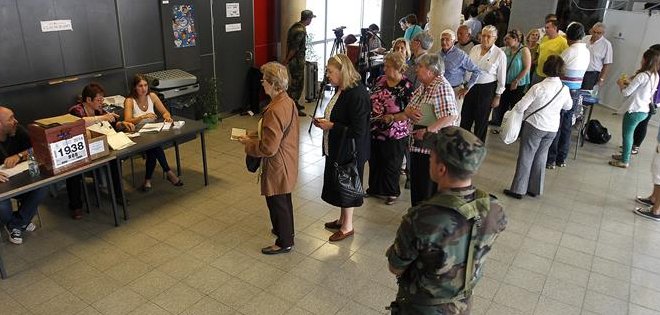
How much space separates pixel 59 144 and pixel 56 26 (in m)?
1.93

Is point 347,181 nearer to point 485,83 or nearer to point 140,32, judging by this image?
point 485,83

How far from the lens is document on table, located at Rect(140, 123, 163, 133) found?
4.47 metres

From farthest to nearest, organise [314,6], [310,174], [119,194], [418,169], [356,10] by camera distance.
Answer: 1. [356,10]
2. [314,6]
3. [310,174]
4. [119,194]
5. [418,169]

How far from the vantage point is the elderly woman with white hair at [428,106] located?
3528 millimetres

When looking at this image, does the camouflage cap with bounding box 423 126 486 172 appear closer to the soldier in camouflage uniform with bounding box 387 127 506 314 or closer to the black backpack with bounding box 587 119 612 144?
the soldier in camouflage uniform with bounding box 387 127 506 314

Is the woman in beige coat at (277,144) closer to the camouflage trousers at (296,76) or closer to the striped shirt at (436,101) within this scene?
the striped shirt at (436,101)

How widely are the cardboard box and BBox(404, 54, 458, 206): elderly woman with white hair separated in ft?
8.10

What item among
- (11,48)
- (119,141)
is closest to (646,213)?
(119,141)

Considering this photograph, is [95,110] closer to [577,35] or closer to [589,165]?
[577,35]

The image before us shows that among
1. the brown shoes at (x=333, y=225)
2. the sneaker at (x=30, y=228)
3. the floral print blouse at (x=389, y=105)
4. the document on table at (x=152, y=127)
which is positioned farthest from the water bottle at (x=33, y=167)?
the floral print blouse at (x=389, y=105)

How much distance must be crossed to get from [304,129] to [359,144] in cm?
345

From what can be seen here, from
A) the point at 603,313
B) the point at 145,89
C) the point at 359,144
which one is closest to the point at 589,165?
the point at 603,313

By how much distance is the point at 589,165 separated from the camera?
229 inches

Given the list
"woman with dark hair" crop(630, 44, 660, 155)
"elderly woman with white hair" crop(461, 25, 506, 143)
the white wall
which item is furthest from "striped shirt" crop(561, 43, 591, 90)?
the white wall
